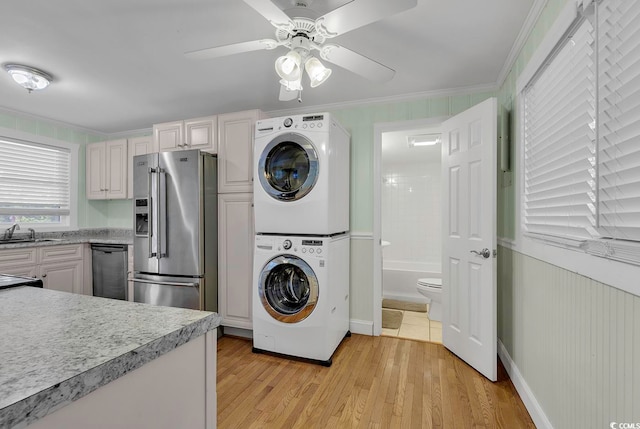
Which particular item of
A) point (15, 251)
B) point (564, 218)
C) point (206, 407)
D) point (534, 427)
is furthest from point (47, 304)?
point (15, 251)

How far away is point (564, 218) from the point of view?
143cm

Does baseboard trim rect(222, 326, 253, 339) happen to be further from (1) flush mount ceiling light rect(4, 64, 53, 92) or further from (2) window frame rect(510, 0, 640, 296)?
(1) flush mount ceiling light rect(4, 64, 53, 92)

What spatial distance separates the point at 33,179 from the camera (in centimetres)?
365

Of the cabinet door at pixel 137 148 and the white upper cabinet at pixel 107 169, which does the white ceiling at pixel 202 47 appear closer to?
the cabinet door at pixel 137 148

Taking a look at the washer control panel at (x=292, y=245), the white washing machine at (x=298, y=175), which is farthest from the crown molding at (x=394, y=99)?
the washer control panel at (x=292, y=245)

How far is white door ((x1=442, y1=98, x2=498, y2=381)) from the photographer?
2.12 metres

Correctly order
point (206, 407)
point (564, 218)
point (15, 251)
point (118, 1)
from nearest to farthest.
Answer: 1. point (206, 407)
2. point (564, 218)
3. point (118, 1)
4. point (15, 251)

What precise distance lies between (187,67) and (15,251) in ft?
8.62

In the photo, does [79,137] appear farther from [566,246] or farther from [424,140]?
[566,246]

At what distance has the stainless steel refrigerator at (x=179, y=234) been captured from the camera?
9.18 feet

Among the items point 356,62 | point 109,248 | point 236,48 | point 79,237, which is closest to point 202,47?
point 236,48

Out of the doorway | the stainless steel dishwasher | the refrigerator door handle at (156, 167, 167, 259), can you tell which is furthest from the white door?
the stainless steel dishwasher

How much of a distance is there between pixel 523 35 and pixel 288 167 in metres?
1.87

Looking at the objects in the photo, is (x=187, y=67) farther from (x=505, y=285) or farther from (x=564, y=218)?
(x=505, y=285)
